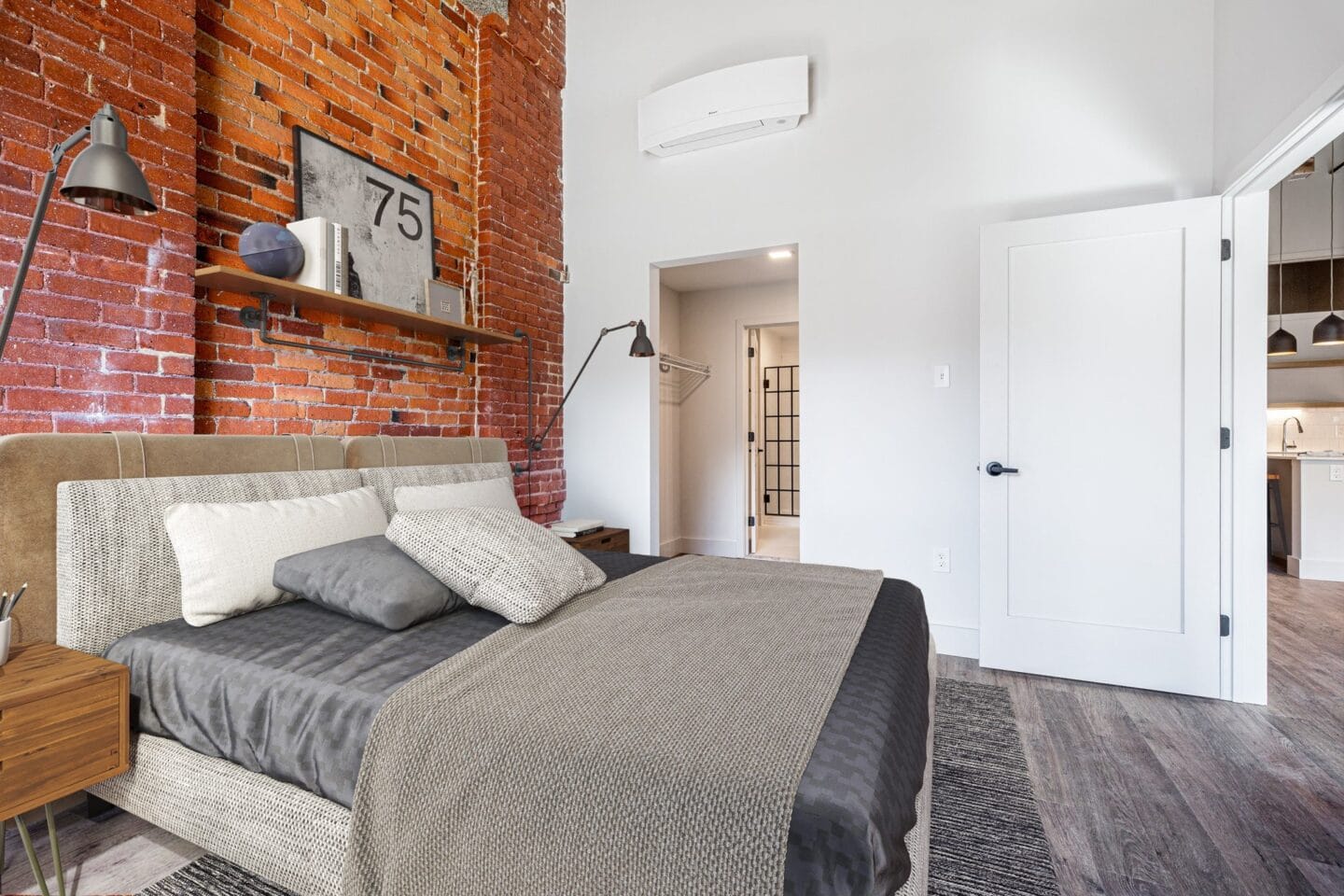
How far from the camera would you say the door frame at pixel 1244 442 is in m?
2.45

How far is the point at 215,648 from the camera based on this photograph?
1.43m

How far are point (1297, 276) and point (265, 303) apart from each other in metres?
7.96

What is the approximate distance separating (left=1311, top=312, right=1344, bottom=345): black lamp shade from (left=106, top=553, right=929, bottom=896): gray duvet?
5.48 m

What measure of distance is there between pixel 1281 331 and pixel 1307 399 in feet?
2.85

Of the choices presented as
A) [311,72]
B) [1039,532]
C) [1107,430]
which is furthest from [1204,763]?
[311,72]

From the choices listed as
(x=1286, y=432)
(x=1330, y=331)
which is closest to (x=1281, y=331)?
(x=1330, y=331)

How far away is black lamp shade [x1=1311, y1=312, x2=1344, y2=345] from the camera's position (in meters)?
4.78

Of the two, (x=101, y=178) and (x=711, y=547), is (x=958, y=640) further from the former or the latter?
(x=101, y=178)

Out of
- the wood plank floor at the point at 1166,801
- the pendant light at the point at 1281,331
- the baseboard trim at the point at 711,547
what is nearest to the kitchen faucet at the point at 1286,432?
the pendant light at the point at 1281,331

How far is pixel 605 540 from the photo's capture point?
136 inches

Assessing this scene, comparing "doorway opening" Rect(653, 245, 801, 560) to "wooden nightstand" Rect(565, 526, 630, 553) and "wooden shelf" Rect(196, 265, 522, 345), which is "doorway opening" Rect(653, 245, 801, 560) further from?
"wooden shelf" Rect(196, 265, 522, 345)

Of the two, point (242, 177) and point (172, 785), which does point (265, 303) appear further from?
point (172, 785)

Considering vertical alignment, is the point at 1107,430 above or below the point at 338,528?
above

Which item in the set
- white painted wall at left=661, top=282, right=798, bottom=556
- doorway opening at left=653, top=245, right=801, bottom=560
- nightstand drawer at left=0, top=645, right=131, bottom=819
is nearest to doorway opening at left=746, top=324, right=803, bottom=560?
doorway opening at left=653, top=245, right=801, bottom=560
